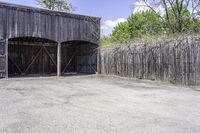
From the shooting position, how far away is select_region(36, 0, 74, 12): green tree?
3921 centimetres

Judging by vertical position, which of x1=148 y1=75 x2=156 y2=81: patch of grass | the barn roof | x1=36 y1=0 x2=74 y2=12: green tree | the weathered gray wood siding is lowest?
x1=148 y1=75 x2=156 y2=81: patch of grass

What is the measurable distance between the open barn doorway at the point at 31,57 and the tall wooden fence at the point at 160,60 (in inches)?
252

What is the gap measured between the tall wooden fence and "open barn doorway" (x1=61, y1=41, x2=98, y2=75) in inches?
103

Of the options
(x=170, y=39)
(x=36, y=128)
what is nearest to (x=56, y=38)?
(x=170, y=39)

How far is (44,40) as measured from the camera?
21.1m

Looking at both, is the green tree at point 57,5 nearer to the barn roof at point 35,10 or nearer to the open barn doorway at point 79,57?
Result: the open barn doorway at point 79,57

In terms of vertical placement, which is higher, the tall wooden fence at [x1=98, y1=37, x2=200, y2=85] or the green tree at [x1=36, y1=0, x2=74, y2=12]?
the green tree at [x1=36, y1=0, x2=74, y2=12]

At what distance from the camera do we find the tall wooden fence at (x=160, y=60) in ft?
41.6

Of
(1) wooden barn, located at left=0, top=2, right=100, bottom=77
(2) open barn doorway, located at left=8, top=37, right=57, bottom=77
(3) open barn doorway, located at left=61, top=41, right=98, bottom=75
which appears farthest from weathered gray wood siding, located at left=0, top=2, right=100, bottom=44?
(2) open barn doorway, located at left=8, top=37, right=57, bottom=77

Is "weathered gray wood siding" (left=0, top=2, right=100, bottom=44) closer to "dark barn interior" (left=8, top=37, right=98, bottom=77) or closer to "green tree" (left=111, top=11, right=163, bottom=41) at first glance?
"dark barn interior" (left=8, top=37, right=98, bottom=77)

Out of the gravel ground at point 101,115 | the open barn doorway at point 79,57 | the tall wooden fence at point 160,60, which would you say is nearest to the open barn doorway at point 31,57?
the open barn doorway at point 79,57

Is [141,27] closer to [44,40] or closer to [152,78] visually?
[44,40]

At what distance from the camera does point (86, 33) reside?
803 inches

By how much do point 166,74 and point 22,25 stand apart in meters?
9.78
